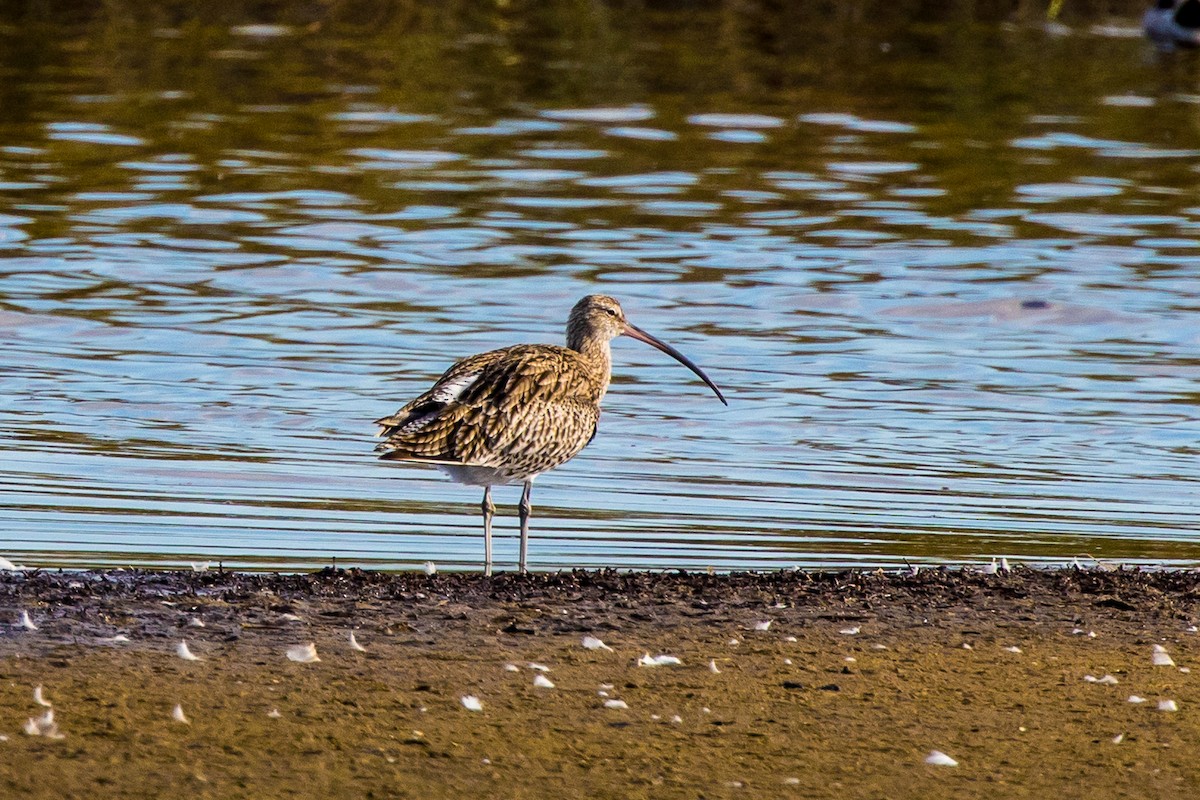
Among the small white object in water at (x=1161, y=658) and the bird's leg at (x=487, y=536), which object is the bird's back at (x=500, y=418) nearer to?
the bird's leg at (x=487, y=536)

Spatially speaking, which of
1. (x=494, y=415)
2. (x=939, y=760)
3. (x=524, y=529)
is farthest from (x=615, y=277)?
(x=939, y=760)

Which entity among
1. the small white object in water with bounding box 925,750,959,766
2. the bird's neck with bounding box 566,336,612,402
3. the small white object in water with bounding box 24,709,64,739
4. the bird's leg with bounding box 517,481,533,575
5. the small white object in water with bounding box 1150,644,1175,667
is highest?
the bird's neck with bounding box 566,336,612,402

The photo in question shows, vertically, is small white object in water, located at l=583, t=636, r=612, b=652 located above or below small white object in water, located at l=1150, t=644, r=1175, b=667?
above

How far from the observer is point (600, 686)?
6.94 metres

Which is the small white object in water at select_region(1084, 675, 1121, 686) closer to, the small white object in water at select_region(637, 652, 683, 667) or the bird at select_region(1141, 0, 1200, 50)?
the small white object in water at select_region(637, 652, 683, 667)

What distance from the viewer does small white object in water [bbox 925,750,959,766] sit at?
6.38 metres

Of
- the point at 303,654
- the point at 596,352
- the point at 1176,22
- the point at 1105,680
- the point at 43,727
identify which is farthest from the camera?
the point at 1176,22

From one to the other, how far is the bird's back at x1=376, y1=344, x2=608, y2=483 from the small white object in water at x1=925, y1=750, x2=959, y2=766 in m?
3.46

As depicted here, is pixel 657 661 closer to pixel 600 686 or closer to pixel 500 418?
pixel 600 686

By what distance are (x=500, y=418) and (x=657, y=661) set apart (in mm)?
2454

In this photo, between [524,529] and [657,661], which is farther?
[524,529]

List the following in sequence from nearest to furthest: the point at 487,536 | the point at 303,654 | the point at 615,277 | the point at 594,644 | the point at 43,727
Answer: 1. the point at 43,727
2. the point at 303,654
3. the point at 594,644
4. the point at 487,536
5. the point at 615,277

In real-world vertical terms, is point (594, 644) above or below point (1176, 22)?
below

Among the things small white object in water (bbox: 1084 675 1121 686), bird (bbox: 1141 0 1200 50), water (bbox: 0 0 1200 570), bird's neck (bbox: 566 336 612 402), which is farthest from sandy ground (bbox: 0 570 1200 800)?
bird (bbox: 1141 0 1200 50)
